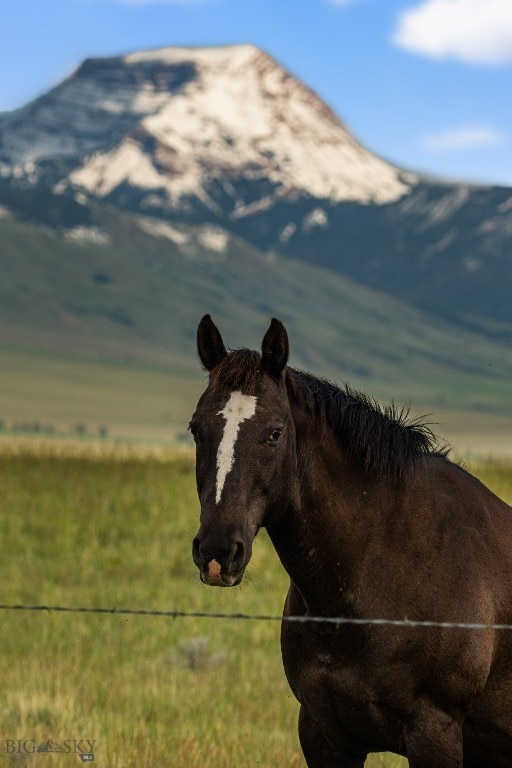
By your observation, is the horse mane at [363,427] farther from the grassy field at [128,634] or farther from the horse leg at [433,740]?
the horse leg at [433,740]

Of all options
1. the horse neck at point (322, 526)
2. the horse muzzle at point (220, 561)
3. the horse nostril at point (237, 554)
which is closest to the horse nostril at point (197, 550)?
the horse muzzle at point (220, 561)

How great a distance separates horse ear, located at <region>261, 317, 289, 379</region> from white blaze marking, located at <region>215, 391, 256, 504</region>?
21 centimetres

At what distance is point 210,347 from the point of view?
5617 millimetres

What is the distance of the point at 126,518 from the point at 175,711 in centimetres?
1169

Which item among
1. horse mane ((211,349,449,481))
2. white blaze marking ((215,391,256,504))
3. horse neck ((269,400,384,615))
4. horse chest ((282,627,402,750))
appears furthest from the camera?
horse mane ((211,349,449,481))

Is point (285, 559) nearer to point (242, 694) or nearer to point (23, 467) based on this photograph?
point (242, 694)

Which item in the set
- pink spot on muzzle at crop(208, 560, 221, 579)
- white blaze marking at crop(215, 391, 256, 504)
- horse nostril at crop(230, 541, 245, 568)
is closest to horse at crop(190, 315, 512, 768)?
white blaze marking at crop(215, 391, 256, 504)

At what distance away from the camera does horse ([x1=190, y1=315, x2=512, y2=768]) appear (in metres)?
5.32

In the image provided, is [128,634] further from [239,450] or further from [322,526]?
[239,450]

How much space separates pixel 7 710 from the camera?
9312mm

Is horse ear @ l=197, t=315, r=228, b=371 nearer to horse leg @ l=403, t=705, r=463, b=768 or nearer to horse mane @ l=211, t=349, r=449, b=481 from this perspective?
horse mane @ l=211, t=349, r=449, b=481

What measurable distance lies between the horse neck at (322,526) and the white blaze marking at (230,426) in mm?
412

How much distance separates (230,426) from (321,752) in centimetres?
184

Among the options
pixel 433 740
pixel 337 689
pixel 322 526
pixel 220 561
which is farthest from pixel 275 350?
pixel 433 740
